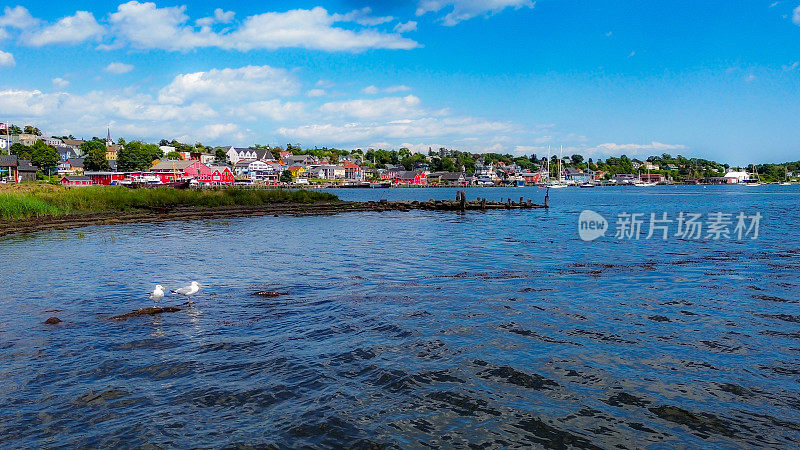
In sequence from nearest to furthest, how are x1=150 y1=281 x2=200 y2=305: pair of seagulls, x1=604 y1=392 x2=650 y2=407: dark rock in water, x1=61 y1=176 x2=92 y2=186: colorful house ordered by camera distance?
x1=604 y1=392 x2=650 y2=407: dark rock in water
x1=150 y1=281 x2=200 y2=305: pair of seagulls
x1=61 y1=176 x2=92 y2=186: colorful house

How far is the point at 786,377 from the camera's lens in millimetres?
9398

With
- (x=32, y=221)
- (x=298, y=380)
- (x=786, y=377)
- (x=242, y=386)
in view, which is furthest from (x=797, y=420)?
(x=32, y=221)

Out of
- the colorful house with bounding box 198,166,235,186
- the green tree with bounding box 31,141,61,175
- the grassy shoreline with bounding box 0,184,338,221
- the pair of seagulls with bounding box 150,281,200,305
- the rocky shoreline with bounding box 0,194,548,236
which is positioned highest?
the green tree with bounding box 31,141,61,175

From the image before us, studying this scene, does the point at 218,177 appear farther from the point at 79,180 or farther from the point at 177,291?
the point at 177,291

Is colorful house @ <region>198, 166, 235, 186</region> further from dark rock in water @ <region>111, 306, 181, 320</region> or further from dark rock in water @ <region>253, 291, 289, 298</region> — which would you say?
dark rock in water @ <region>111, 306, 181, 320</region>

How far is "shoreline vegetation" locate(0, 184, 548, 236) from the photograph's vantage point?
36.6 m

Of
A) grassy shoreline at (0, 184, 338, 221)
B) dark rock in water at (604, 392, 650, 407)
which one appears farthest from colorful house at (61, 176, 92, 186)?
dark rock in water at (604, 392, 650, 407)

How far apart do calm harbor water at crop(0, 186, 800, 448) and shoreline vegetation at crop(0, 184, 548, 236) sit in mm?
19317

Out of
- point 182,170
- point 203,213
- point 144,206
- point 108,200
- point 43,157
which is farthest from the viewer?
point 182,170

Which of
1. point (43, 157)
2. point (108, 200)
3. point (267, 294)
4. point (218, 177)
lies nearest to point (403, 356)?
point (267, 294)

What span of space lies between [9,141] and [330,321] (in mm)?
221040

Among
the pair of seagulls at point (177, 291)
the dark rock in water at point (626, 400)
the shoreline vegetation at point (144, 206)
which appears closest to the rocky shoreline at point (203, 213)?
the shoreline vegetation at point (144, 206)

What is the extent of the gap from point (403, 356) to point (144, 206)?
153ft

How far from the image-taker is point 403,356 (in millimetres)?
10500
